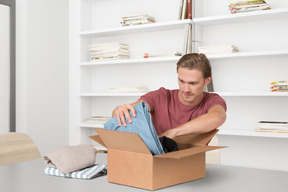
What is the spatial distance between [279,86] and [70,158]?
6.33 ft

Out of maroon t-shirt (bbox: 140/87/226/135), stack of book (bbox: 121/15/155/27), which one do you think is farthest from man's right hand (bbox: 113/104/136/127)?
stack of book (bbox: 121/15/155/27)

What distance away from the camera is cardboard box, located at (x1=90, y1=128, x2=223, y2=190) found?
3.72 feet

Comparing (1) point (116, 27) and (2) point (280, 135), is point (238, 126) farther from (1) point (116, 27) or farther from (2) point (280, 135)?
(1) point (116, 27)

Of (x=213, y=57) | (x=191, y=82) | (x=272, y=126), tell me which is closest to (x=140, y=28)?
(x=213, y=57)

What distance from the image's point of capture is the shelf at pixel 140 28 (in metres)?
3.18

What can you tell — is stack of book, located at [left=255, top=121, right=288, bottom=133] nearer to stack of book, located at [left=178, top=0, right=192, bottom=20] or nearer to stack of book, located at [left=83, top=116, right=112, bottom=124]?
stack of book, located at [left=178, top=0, right=192, bottom=20]

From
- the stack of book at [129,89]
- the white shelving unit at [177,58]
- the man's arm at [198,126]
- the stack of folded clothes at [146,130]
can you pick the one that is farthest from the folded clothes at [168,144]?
the stack of book at [129,89]

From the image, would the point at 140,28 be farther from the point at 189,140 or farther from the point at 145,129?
the point at 145,129

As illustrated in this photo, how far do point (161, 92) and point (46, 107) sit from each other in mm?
1889

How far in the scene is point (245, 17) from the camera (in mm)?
2893

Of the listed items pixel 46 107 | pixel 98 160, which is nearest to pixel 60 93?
pixel 46 107

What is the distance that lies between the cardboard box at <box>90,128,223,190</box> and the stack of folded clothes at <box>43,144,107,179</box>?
0.14 metres

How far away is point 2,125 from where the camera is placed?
127 inches

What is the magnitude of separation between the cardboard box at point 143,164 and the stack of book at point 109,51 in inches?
89.0
